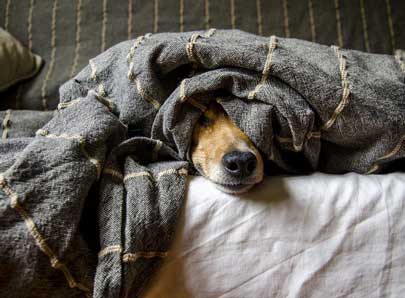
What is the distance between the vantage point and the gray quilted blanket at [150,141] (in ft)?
2.24

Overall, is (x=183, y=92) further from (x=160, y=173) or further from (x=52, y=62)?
(x=52, y=62)

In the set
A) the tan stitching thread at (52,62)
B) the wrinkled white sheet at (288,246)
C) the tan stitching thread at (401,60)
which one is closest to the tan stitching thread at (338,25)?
the tan stitching thread at (401,60)

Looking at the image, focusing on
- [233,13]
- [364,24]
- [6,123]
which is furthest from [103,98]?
[364,24]

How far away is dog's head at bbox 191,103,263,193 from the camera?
2.64 feet

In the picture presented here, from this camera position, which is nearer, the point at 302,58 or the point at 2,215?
the point at 2,215

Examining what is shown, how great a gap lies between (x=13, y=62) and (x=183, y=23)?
0.53m

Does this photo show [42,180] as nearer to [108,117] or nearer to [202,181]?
[108,117]

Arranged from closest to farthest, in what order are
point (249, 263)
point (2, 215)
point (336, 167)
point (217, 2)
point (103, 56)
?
point (2, 215) → point (249, 263) → point (336, 167) → point (103, 56) → point (217, 2)

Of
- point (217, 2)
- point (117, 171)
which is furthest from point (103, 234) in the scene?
point (217, 2)

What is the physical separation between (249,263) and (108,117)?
1.29 feet

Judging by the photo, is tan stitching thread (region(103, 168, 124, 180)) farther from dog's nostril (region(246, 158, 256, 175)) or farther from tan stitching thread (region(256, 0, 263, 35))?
tan stitching thread (region(256, 0, 263, 35))

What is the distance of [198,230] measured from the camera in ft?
2.50

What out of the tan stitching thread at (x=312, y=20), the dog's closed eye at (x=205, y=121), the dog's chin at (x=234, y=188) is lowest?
the dog's chin at (x=234, y=188)

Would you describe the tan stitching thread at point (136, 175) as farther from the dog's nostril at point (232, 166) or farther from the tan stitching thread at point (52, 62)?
the tan stitching thread at point (52, 62)
